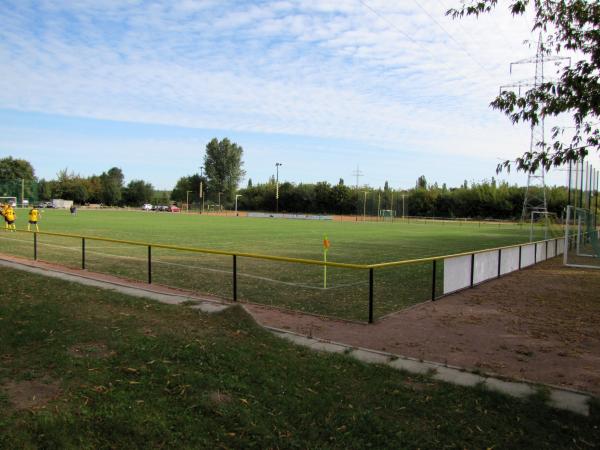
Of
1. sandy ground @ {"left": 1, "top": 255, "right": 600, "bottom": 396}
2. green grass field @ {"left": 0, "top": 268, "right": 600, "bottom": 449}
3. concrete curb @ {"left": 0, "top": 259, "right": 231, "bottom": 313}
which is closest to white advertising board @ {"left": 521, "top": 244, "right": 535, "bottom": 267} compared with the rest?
Result: sandy ground @ {"left": 1, "top": 255, "right": 600, "bottom": 396}

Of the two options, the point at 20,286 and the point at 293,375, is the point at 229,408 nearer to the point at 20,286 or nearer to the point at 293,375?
the point at 293,375

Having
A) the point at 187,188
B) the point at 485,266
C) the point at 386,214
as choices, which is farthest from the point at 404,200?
the point at 485,266

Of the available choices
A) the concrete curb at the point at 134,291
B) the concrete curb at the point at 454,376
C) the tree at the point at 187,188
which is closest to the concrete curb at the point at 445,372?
the concrete curb at the point at 454,376

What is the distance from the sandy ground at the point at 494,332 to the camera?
6539mm

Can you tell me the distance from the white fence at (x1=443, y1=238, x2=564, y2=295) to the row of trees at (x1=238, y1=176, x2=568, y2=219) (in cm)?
6103

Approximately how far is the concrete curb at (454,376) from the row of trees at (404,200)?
7548 cm

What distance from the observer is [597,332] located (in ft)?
28.1

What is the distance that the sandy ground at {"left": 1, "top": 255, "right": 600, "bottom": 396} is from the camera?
6.54 meters

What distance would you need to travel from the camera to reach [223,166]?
134000mm

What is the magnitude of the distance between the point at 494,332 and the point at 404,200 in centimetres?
9024

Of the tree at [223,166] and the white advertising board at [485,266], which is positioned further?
the tree at [223,166]

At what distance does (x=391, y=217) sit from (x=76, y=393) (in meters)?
81.8

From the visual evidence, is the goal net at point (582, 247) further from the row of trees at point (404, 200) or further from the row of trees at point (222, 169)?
the row of trees at point (222, 169)

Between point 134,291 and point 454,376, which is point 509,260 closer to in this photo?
point 454,376
